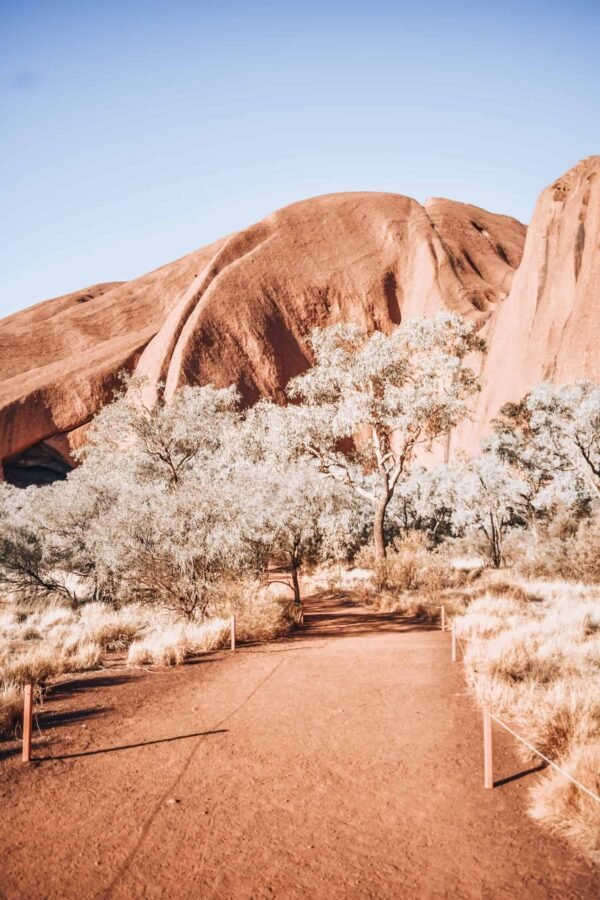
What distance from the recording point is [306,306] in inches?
1887

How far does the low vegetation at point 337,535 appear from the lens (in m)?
8.11

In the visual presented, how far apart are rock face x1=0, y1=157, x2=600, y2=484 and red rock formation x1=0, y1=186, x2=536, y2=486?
128mm

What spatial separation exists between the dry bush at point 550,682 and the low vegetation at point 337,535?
0.09ft

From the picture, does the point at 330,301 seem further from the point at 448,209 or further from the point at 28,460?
the point at 28,460

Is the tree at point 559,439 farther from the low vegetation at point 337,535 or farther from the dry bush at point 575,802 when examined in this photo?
the dry bush at point 575,802

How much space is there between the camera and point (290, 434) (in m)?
17.1

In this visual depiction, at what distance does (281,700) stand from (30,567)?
446 inches

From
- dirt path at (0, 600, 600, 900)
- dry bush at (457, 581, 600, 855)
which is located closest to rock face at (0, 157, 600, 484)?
dry bush at (457, 581, 600, 855)

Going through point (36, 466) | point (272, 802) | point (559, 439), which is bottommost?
point (272, 802)

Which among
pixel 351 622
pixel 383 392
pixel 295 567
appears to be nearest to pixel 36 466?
pixel 295 567

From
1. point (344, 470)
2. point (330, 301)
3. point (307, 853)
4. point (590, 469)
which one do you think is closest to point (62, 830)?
point (307, 853)

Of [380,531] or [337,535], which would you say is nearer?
[337,535]

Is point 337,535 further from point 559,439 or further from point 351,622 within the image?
point 559,439

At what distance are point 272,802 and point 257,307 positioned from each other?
44.0 meters
